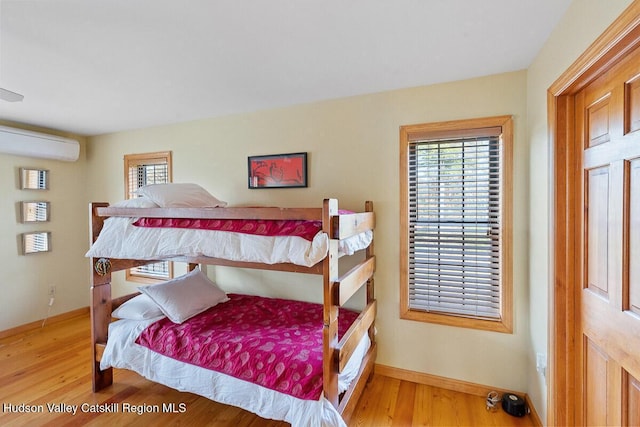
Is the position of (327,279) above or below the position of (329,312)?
above

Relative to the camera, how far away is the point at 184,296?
6.99 ft

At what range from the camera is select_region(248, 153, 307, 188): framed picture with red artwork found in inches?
97.8

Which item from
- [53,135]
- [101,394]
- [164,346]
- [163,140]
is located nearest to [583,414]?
[164,346]

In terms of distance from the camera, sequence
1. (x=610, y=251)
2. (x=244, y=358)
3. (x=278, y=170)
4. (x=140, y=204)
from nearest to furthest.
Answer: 1. (x=610, y=251)
2. (x=244, y=358)
3. (x=140, y=204)
4. (x=278, y=170)

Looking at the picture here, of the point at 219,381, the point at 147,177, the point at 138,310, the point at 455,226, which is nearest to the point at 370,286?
the point at 455,226

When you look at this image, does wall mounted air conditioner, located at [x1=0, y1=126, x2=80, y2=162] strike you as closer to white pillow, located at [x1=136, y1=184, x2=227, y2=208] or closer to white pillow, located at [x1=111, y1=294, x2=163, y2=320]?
white pillow, located at [x1=136, y1=184, x2=227, y2=208]

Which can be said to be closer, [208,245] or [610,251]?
[610,251]

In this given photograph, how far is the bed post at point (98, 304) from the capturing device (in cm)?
202

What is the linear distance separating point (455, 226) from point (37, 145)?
13.7 feet

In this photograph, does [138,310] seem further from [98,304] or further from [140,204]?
[140,204]

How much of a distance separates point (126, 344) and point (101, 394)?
0.53 meters

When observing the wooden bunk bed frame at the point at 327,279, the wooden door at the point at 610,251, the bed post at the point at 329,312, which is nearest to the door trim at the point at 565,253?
the wooden door at the point at 610,251

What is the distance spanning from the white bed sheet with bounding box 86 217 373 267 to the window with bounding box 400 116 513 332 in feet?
1.61

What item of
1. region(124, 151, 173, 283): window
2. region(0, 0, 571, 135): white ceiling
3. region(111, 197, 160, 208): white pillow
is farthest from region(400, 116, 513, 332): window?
region(124, 151, 173, 283): window
